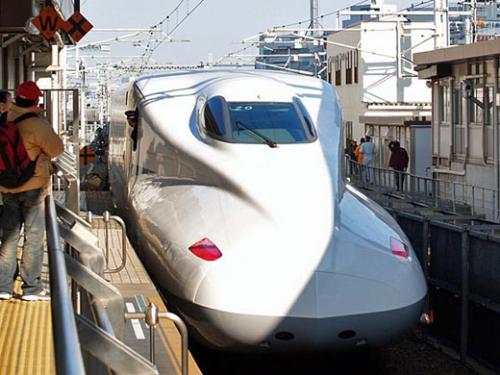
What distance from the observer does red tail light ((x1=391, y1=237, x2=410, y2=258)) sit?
9180mm

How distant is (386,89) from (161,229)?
36.7m

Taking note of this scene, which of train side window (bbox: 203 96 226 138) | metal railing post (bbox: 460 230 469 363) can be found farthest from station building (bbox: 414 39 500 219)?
train side window (bbox: 203 96 226 138)

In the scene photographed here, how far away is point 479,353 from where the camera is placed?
10.1 metres

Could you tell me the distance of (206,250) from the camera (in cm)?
876

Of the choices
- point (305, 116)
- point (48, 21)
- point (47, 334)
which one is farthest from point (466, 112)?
point (47, 334)

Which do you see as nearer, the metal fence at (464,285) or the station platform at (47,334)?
the station platform at (47,334)

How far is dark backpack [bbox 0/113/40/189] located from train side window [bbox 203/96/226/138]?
3.34 metres

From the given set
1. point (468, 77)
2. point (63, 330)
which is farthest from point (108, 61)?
point (63, 330)

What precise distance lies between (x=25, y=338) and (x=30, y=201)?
4.67 ft

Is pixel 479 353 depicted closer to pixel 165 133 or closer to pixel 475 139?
pixel 165 133

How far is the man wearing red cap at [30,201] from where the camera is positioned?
7293 mm

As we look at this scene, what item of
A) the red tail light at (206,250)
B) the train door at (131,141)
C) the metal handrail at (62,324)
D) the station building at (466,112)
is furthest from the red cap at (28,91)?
the station building at (466,112)

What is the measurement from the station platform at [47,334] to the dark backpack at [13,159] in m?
0.71

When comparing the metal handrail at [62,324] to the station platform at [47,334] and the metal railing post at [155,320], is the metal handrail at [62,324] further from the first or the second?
the metal railing post at [155,320]
